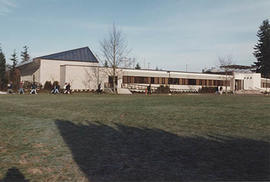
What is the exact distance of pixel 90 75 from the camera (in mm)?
42562

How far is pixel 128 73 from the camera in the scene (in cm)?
4466

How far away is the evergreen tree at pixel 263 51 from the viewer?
2776 inches

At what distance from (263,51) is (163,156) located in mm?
77026

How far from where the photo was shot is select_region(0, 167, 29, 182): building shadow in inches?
136

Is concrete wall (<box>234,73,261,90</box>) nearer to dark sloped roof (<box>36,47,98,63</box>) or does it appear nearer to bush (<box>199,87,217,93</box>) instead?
bush (<box>199,87,217,93</box>)

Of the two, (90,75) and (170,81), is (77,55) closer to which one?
(90,75)

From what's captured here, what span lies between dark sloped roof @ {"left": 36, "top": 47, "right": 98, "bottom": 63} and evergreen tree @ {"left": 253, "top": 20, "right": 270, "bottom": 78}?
1983 inches

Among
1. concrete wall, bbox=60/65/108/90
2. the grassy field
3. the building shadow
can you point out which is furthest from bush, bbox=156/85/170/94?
the building shadow

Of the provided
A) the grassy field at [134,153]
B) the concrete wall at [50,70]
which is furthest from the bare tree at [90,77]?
the grassy field at [134,153]

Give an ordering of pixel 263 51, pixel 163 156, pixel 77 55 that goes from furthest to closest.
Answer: pixel 263 51
pixel 77 55
pixel 163 156

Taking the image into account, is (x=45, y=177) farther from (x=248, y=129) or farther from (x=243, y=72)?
(x=243, y=72)

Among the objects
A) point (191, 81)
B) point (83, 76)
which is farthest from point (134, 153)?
point (191, 81)

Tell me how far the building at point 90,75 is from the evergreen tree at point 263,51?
28289 mm

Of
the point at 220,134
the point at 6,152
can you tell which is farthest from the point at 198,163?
the point at 6,152
